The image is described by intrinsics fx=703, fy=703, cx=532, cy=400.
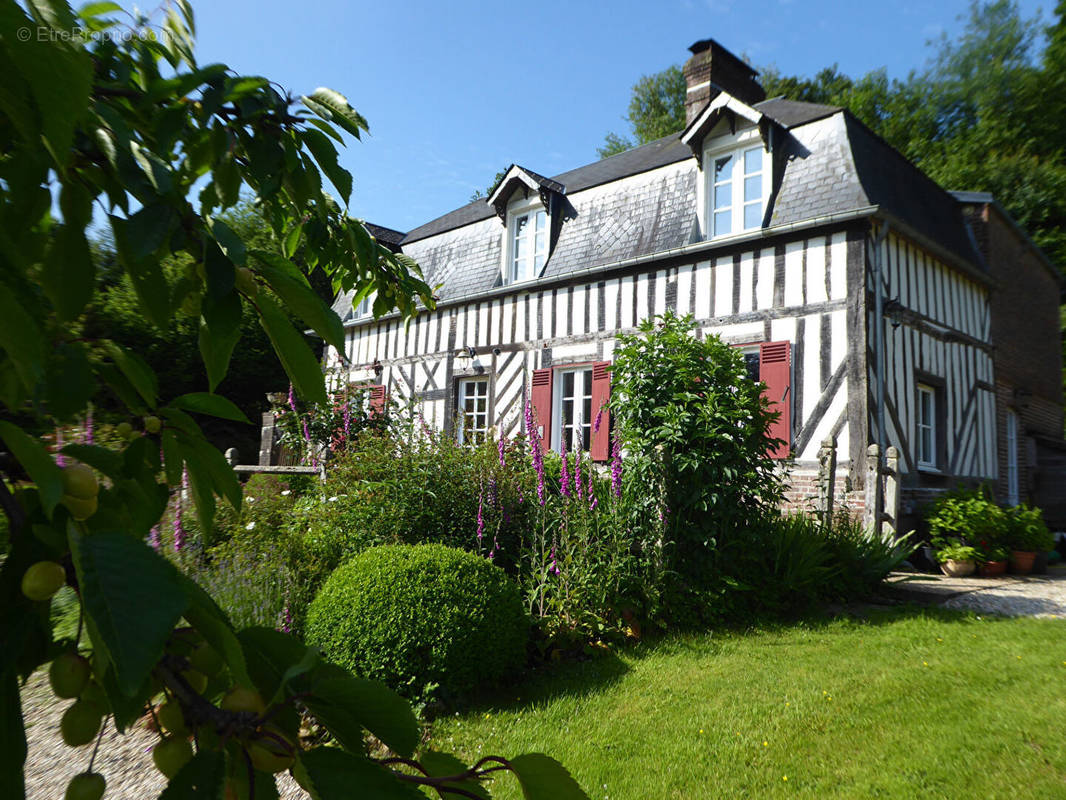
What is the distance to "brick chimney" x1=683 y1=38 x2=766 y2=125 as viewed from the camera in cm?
1165

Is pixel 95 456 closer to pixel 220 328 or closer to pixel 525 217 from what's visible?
pixel 220 328

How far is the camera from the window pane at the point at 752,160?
9625 millimetres

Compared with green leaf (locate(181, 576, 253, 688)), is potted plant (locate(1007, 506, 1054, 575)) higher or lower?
lower

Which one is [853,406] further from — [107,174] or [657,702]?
[107,174]

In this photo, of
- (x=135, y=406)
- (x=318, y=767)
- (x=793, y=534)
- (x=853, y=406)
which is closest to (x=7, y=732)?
(x=318, y=767)

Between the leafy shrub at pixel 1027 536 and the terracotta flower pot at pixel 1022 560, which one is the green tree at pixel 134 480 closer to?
the terracotta flower pot at pixel 1022 560

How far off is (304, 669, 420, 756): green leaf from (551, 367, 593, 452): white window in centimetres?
1000

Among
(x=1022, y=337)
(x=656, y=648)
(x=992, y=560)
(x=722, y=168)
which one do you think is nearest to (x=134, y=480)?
(x=656, y=648)

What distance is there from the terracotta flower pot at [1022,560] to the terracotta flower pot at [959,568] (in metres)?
0.69

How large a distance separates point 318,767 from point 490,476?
16.6ft

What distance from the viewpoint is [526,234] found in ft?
40.4

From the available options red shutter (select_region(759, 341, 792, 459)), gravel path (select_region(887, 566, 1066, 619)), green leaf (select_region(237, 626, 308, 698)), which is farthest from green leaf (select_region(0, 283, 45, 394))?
red shutter (select_region(759, 341, 792, 459))

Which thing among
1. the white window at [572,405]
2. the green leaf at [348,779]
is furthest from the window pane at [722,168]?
the green leaf at [348,779]

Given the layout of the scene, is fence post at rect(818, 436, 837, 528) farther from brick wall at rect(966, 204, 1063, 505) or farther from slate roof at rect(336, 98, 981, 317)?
brick wall at rect(966, 204, 1063, 505)
